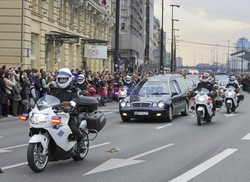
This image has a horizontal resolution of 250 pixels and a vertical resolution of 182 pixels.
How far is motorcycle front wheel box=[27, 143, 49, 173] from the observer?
808cm

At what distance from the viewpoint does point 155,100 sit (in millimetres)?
17641

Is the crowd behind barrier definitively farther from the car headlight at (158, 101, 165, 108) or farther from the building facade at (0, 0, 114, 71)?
the building facade at (0, 0, 114, 71)

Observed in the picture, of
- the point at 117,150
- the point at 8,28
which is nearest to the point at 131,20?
the point at 8,28

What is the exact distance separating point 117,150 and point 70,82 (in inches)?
97.6

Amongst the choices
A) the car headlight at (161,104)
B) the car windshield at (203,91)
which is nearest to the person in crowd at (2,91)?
the car headlight at (161,104)

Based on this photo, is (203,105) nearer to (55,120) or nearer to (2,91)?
(2,91)

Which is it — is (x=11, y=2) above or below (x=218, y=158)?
above

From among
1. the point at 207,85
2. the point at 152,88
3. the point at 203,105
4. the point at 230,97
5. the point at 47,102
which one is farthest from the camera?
the point at 230,97

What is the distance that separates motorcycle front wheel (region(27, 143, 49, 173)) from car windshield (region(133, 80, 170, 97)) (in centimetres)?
1019

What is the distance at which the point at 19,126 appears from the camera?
52.9 feet

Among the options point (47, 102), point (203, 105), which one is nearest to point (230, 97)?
point (203, 105)

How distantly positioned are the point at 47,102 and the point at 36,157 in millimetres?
923

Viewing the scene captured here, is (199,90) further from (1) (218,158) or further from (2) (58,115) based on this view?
(2) (58,115)

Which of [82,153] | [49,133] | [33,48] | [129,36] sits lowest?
[82,153]
